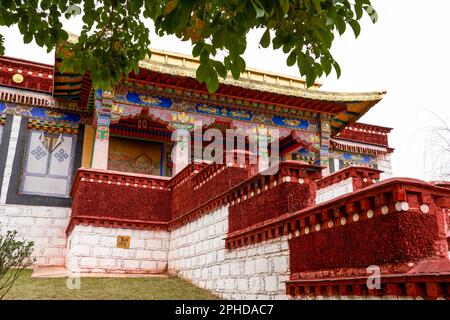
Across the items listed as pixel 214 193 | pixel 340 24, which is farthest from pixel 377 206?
pixel 214 193

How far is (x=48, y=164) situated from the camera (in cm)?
1077

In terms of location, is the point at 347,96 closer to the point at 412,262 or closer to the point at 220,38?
the point at 412,262

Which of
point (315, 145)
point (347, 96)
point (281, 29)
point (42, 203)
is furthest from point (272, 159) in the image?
point (281, 29)

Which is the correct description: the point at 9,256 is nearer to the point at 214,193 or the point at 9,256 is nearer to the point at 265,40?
the point at 214,193

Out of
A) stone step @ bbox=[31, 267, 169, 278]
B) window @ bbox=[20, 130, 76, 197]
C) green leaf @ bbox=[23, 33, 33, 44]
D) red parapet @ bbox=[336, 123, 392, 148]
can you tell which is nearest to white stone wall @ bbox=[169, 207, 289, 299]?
stone step @ bbox=[31, 267, 169, 278]

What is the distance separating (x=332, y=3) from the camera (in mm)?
2434

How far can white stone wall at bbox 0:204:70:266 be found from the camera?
9953 millimetres

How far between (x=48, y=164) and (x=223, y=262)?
6.33 m

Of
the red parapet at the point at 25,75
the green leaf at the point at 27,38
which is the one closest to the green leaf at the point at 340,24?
the green leaf at the point at 27,38

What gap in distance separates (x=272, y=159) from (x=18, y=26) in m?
10.00

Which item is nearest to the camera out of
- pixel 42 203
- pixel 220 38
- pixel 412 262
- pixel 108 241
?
pixel 220 38

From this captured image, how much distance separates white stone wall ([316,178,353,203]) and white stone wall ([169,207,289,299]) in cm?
199

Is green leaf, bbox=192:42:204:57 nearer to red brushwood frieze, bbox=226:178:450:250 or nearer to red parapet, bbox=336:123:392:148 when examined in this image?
red brushwood frieze, bbox=226:178:450:250

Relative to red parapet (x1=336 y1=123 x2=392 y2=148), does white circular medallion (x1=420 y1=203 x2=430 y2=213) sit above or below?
below
